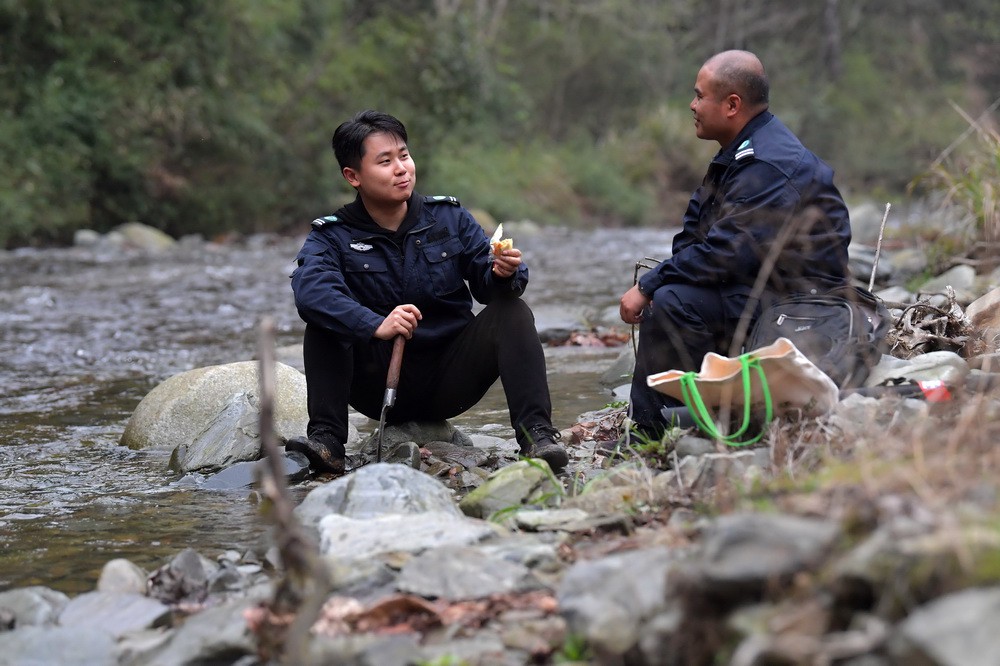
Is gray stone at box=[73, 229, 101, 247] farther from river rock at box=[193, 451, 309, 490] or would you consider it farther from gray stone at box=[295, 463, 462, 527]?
gray stone at box=[295, 463, 462, 527]

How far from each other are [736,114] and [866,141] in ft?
116

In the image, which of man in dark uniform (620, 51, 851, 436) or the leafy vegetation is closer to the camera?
man in dark uniform (620, 51, 851, 436)

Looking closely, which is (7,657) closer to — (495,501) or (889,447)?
(495,501)

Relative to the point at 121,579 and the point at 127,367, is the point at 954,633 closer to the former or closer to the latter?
the point at 121,579

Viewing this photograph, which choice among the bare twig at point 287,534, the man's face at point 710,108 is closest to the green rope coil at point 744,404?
the man's face at point 710,108

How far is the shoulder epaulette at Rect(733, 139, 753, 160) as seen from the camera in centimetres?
400

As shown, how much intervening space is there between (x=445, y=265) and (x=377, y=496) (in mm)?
1344

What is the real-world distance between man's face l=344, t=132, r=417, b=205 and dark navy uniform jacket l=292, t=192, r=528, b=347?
0.12 m

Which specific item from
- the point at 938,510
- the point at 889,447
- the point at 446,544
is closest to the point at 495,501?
the point at 446,544

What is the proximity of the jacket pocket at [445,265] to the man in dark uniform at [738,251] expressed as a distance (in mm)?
701

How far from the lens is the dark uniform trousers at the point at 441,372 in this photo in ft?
14.0

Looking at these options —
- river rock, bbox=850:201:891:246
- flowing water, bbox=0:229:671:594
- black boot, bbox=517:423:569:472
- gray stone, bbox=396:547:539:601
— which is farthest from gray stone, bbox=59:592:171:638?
river rock, bbox=850:201:891:246

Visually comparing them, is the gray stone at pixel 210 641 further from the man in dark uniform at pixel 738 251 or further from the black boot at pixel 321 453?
the man in dark uniform at pixel 738 251

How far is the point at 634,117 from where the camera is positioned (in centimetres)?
3791
